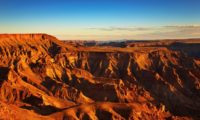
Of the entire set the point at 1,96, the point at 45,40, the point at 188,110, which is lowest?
the point at 188,110

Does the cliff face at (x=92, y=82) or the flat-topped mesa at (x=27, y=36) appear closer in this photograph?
the cliff face at (x=92, y=82)

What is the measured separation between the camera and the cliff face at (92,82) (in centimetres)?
9644

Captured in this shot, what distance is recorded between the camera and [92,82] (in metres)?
134

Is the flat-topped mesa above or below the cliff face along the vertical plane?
above

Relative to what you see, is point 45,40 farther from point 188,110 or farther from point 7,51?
point 188,110

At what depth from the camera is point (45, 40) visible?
602 feet

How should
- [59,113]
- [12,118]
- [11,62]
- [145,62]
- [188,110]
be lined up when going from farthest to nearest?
[145,62]
[11,62]
[188,110]
[59,113]
[12,118]

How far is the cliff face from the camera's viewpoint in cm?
9644

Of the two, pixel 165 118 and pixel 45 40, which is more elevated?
pixel 45 40

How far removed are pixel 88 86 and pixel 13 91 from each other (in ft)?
98.3

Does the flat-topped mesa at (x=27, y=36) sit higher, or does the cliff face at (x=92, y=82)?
the flat-topped mesa at (x=27, y=36)

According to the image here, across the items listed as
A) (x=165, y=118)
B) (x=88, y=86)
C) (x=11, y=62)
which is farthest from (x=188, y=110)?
(x=11, y=62)

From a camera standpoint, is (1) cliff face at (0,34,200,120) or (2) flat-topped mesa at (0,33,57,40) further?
(2) flat-topped mesa at (0,33,57,40)

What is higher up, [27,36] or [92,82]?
[27,36]
